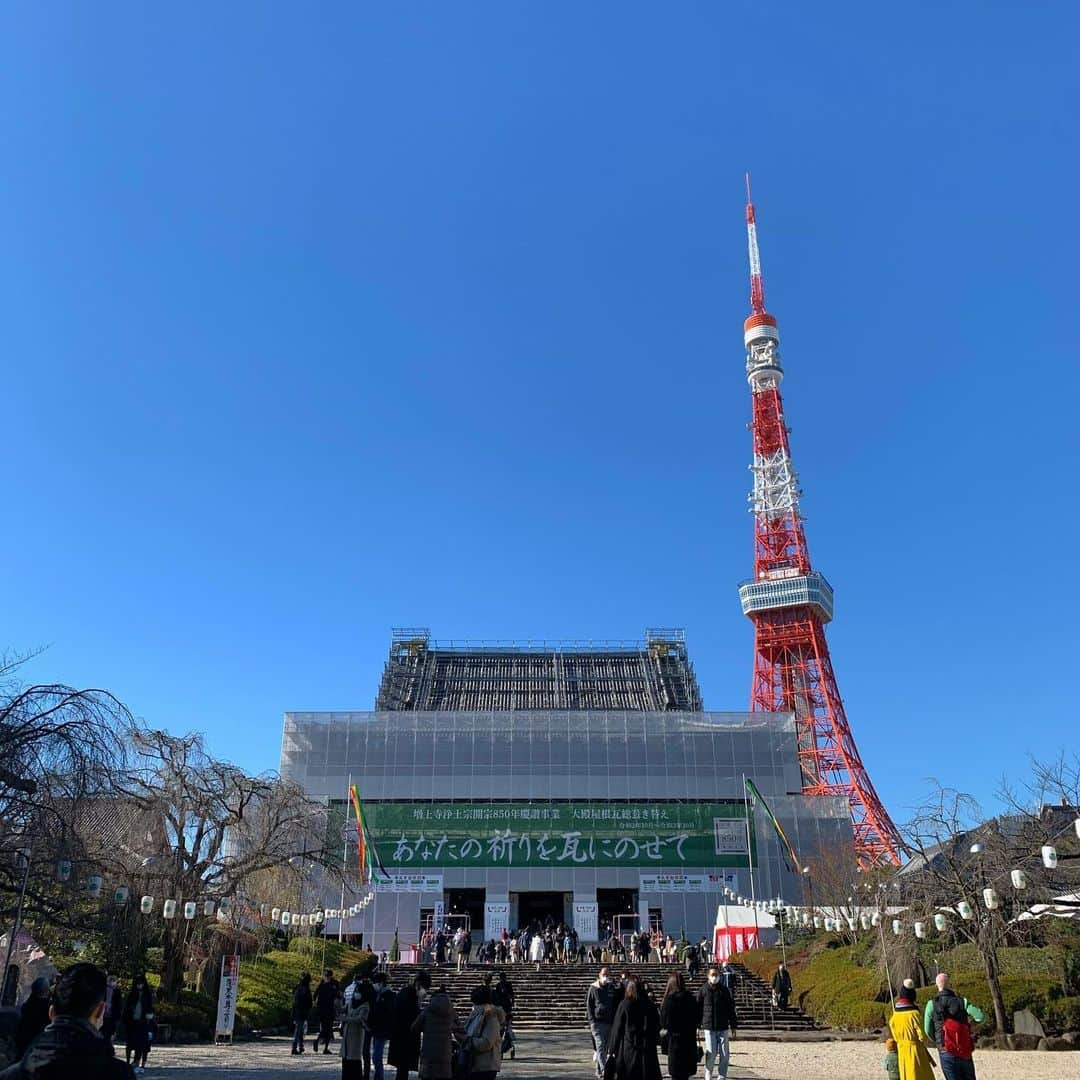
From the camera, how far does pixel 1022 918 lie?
18094 millimetres

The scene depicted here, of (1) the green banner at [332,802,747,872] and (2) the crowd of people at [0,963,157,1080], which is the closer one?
(2) the crowd of people at [0,963,157,1080]

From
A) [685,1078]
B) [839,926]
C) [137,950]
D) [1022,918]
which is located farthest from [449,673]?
[685,1078]

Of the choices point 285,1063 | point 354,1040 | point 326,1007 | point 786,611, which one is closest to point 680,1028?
point 354,1040

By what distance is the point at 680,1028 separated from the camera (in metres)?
9.02

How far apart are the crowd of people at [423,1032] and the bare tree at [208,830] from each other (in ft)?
28.2

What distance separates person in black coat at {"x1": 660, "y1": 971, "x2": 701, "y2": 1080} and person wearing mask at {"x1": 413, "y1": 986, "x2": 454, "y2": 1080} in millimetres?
2257

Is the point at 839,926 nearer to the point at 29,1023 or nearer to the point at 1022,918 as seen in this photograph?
the point at 1022,918

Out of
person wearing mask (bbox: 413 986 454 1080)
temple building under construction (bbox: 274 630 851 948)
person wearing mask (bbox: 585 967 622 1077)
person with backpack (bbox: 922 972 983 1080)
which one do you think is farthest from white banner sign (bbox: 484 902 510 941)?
person wearing mask (bbox: 413 986 454 1080)

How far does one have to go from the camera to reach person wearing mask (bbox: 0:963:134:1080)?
315 centimetres

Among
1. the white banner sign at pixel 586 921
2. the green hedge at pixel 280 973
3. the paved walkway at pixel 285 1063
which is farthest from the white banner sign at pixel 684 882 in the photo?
the paved walkway at pixel 285 1063

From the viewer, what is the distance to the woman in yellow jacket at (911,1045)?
762cm

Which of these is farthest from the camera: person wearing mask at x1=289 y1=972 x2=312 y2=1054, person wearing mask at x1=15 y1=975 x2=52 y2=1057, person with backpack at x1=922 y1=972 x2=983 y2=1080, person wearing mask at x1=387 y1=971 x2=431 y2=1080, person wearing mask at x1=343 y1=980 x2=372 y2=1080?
person wearing mask at x1=289 y1=972 x2=312 y2=1054

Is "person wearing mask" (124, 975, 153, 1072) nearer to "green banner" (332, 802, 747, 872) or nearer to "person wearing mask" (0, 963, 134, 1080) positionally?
"person wearing mask" (0, 963, 134, 1080)

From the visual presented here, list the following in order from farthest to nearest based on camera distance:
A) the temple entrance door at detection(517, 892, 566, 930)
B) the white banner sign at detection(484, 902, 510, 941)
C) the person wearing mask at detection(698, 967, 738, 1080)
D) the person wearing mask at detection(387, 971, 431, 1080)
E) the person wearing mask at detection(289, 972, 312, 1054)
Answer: the temple entrance door at detection(517, 892, 566, 930) → the white banner sign at detection(484, 902, 510, 941) → the person wearing mask at detection(289, 972, 312, 1054) → the person wearing mask at detection(698, 967, 738, 1080) → the person wearing mask at detection(387, 971, 431, 1080)
